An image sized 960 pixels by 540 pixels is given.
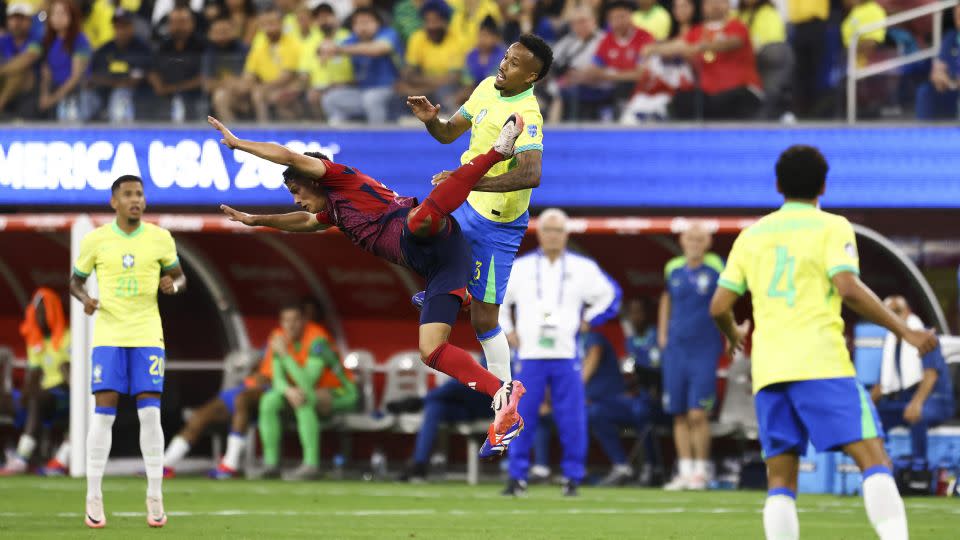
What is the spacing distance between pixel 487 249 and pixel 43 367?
9174 millimetres

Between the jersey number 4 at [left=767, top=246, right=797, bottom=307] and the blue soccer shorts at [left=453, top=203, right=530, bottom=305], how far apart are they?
3164mm

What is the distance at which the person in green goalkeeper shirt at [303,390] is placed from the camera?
1656cm

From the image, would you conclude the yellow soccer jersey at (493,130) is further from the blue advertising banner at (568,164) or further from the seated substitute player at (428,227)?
the blue advertising banner at (568,164)

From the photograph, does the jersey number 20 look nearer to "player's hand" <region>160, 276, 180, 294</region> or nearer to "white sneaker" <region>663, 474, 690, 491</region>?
"player's hand" <region>160, 276, 180, 294</region>

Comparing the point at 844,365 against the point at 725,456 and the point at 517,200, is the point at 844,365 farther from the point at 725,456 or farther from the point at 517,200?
the point at 725,456

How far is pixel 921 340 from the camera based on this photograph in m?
6.55

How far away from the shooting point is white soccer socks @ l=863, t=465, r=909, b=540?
6.59 meters

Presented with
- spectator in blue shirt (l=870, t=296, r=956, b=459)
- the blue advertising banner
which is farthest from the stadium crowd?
spectator in blue shirt (l=870, t=296, r=956, b=459)

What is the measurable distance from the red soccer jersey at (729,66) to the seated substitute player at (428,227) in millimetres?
6889

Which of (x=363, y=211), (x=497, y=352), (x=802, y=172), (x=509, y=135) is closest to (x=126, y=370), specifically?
(x=363, y=211)

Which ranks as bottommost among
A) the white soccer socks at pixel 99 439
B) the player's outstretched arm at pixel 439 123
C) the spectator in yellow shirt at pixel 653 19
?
the white soccer socks at pixel 99 439

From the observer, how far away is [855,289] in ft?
21.7

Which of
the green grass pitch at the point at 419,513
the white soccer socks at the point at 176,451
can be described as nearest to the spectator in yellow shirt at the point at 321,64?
the white soccer socks at the point at 176,451

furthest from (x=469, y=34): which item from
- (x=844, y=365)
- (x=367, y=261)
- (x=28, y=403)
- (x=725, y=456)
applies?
(x=844, y=365)
